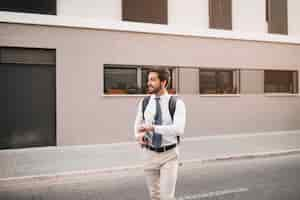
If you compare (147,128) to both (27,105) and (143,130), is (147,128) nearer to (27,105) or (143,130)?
(143,130)

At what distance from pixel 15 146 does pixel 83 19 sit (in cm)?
484

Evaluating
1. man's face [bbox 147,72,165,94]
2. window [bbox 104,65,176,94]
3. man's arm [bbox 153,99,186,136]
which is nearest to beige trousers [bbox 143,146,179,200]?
man's arm [bbox 153,99,186,136]

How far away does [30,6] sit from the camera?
10.2 m

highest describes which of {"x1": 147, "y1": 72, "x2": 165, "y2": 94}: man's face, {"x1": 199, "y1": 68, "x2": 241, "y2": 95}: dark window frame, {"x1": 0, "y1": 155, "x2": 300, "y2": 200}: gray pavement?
{"x1": 199, "y1": 68, "x2": 241, "y2": 95}: dark window frame

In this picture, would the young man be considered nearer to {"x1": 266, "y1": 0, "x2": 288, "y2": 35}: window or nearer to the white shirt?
the white shirt

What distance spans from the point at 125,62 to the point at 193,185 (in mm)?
6358

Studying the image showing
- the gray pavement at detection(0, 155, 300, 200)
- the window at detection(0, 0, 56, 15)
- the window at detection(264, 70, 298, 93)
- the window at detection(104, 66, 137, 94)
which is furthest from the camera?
the window at detection(264, 70, 298, 93)

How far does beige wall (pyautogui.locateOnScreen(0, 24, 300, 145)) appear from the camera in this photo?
10477mm

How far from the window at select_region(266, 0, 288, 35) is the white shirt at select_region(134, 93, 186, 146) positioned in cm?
1232

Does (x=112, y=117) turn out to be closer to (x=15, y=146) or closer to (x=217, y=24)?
(x=15, y=146)

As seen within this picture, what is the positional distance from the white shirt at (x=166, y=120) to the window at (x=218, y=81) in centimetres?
945

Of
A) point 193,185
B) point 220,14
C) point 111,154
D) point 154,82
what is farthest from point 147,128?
point 220,14

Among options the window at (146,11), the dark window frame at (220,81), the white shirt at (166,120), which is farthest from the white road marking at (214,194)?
the window at (146,11)

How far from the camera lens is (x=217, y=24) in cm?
1293
